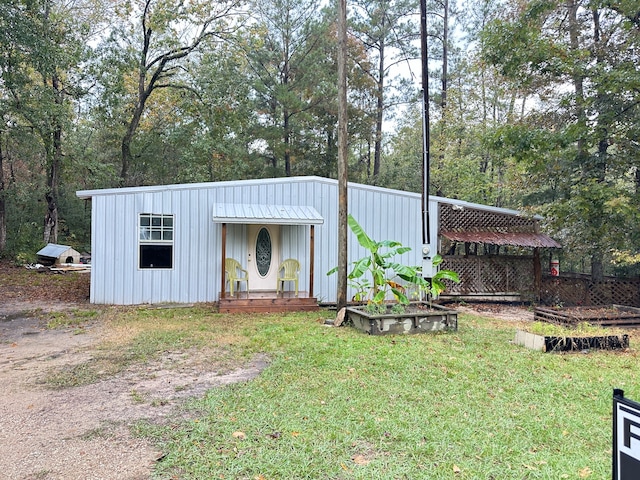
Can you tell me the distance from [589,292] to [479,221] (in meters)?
3.48

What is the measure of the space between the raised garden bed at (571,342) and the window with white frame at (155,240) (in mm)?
7748

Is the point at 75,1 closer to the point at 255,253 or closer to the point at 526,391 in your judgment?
the point at 255,253

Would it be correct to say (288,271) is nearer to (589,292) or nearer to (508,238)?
(508,238)

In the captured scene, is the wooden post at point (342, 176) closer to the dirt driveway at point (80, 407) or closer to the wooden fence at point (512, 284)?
the dirt driveway at point (80, 407)

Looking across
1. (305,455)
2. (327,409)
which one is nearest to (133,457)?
(305,455)

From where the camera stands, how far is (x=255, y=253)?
11016 mm

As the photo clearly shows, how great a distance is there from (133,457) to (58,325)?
6.17 meters

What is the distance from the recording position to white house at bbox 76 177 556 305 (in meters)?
10.2

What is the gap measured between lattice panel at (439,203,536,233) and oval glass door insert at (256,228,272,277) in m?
4.93

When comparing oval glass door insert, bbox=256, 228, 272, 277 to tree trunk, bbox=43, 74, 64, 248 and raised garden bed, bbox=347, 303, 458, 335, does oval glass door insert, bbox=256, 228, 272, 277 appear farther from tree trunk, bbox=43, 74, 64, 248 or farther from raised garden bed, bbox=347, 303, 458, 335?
tree trunk, bbox=43, 74, 64, 248

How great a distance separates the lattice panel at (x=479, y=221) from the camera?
12.5 m

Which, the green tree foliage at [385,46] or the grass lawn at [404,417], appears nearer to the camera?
the grass lawn at [404,417]

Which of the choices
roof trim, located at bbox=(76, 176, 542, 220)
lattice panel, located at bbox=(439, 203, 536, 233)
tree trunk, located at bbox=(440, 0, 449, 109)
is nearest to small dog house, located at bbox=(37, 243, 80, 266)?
roof trim, located at bbox=(76, 176, 542, 220)

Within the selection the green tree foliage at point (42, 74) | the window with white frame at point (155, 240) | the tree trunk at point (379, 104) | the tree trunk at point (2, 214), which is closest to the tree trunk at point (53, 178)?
the green tree foliage at point (42, 74)
